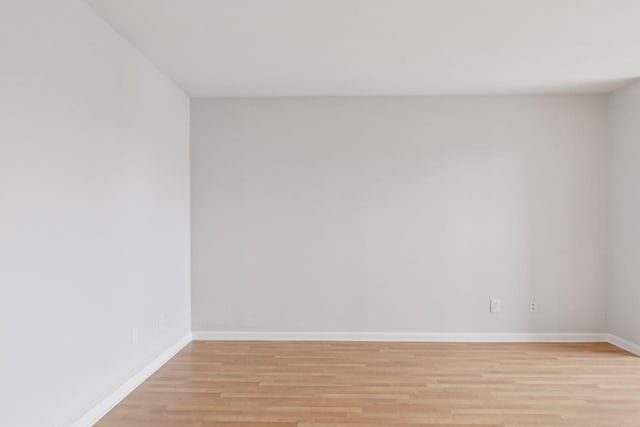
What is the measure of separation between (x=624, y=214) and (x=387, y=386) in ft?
9.24

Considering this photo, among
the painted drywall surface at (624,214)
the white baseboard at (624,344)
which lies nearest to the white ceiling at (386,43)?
the painted drywall surface at (624,214)

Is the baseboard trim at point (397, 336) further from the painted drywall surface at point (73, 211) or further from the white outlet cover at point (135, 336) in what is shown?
the white outlet cover at point (135, 336)

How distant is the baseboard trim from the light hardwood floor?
0.49 ft

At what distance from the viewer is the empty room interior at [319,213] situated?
8.71ft

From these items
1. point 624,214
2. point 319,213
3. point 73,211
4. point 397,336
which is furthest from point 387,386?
point 624,214

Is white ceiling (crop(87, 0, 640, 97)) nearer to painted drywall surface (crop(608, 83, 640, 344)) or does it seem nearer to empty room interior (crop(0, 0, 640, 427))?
empty room interior (crop(0, 0, 640, 427))

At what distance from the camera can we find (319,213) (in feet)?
16.4

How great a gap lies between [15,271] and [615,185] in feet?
16.0

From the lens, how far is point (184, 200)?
4.86m

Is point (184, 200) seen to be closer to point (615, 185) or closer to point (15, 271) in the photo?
point (15, 271)

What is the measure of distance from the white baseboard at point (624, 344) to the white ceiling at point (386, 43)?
7.69 ft

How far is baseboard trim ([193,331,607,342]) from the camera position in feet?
16.0

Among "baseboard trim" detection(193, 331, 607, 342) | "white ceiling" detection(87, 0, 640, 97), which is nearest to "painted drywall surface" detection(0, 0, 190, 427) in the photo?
"white ceiling" detection(87, 0, 640, 97)

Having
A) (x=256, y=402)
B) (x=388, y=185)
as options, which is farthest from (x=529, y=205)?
(x=256, y=402)
